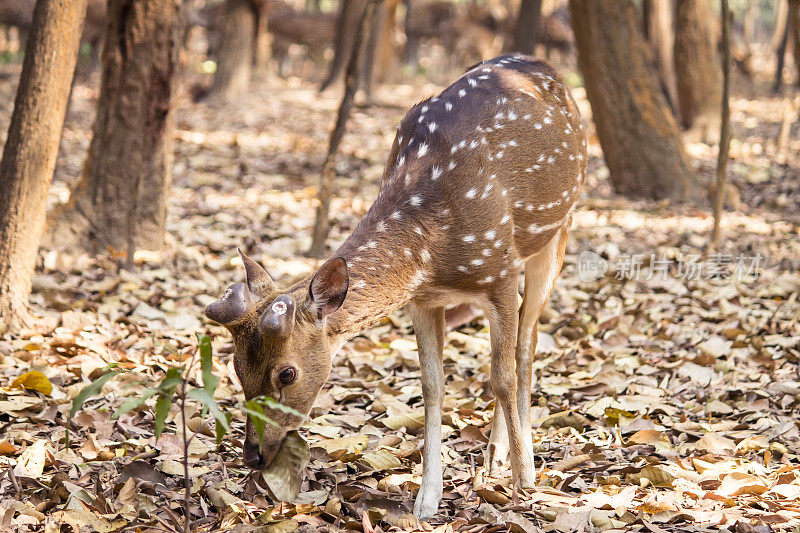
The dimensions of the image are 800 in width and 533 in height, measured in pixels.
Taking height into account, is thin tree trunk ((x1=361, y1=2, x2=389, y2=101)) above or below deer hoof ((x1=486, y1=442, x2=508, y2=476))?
above

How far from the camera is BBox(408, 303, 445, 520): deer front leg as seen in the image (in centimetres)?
390

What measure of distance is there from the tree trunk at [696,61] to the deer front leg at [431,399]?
9.53 metres

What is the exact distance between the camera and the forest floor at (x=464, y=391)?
3756mm

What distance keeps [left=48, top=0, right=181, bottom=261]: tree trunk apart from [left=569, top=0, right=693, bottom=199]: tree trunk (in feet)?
15.2

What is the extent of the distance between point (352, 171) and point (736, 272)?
15.9ft

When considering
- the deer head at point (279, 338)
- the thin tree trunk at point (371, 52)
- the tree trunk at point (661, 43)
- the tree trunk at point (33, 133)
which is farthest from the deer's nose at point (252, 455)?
the thin tree trunk at point (371, 52)

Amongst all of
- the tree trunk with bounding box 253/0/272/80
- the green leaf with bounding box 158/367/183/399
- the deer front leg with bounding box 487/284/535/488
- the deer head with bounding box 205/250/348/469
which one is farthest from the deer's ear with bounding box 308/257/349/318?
the tree trunk with bounding box 253/0/272/80

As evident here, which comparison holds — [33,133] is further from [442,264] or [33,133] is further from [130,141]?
[442,264]

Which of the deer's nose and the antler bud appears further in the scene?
the deer's nose

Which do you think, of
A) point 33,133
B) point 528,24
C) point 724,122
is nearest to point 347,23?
point 528,24

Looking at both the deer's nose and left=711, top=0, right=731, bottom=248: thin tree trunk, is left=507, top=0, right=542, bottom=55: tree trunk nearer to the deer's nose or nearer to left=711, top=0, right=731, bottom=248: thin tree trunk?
left=711, top=0, right=731, bottom=248: thin tree trunk

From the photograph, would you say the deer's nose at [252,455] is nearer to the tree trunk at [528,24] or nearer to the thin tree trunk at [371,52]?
the tree trunk at [528,24]

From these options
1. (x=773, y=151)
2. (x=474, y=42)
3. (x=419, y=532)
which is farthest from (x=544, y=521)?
(x=474, y=42)

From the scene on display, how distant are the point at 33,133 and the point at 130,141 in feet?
5.04
